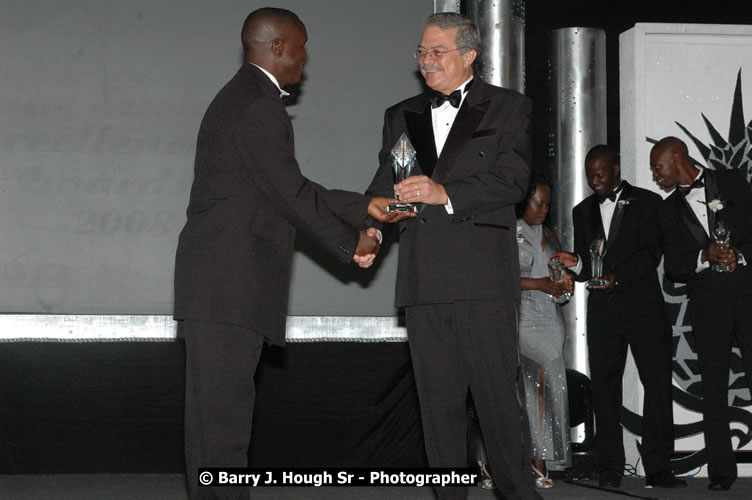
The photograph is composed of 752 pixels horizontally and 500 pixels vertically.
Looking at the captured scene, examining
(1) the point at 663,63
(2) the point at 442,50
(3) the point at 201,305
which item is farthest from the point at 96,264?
(1) the point at 663,63

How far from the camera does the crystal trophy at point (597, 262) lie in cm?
511

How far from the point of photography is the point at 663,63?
571cm

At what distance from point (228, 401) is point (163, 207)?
2.61 m

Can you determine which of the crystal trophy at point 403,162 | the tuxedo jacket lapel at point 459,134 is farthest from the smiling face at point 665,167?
the crystal trophy at point 403,162

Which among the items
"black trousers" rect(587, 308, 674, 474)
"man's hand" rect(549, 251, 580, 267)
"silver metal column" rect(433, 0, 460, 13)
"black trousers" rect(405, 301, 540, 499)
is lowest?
"black trousers" rect(587, 308, 674, 474)

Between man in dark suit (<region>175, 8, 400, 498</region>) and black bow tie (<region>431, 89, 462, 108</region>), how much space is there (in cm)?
57

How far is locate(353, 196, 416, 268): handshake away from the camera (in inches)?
135

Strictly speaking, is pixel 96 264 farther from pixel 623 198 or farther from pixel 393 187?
pixel 623 198

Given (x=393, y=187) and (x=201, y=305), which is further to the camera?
(x=393, y=187)

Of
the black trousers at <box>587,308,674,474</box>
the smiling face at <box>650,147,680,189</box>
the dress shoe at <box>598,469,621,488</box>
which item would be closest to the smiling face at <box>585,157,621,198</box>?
the smiling face at <box>650,147,680,189</box>

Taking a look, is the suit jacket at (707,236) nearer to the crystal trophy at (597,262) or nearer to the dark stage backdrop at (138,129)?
the crystal trophy at (597,262)

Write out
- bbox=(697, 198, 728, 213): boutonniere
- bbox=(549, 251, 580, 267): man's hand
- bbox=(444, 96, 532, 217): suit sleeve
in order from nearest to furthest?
bbox=(444, 96, 532, 217): suit sleeve, bbox=(697, 198, 728, 213): boutonniere, bbox=(549, 251, 580, 267): man's hand

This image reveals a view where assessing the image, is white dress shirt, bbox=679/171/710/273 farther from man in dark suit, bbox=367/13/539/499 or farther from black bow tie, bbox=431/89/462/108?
black bow tie, bbox=431/89/462/108

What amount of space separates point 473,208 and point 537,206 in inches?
81.8
